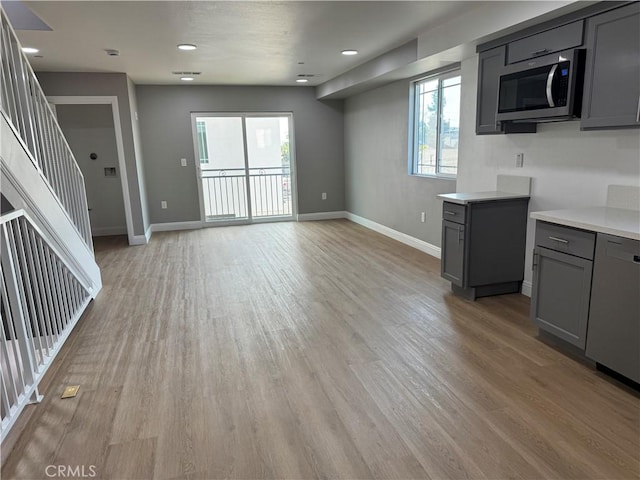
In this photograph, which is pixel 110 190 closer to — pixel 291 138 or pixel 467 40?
pixel 291 138

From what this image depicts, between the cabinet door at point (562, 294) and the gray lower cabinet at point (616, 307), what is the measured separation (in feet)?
0.20

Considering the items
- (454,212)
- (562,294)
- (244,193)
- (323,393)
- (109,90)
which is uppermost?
(109,90)

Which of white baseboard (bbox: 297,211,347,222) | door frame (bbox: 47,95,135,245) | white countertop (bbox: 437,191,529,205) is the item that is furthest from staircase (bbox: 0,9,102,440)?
white baseboard (bbox: 297,211,347,222)

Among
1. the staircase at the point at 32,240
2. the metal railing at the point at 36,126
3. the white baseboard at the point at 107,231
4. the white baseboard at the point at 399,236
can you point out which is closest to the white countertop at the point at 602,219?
the white baseboard at the point at 399,236

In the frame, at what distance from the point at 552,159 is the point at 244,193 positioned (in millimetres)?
5296

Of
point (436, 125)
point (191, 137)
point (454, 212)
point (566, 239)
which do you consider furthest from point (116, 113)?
point (566, 239)

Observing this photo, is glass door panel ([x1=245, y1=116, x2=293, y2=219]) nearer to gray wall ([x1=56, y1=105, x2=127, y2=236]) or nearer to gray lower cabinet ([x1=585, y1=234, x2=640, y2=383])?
gray wall ([x1=56, y1=105, x2=127, y2=236])

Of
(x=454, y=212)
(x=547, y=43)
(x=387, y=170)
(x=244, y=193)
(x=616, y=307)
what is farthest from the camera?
(x=244, y=193)

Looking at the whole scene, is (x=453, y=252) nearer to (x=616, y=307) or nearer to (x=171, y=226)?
(x=616, y=307)

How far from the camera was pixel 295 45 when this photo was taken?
4.19 m

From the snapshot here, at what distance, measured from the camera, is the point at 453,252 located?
3.60 m

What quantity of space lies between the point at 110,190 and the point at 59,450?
224 inches

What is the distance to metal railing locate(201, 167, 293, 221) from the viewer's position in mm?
7293

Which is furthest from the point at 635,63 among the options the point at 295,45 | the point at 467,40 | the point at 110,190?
the point at 110,190
